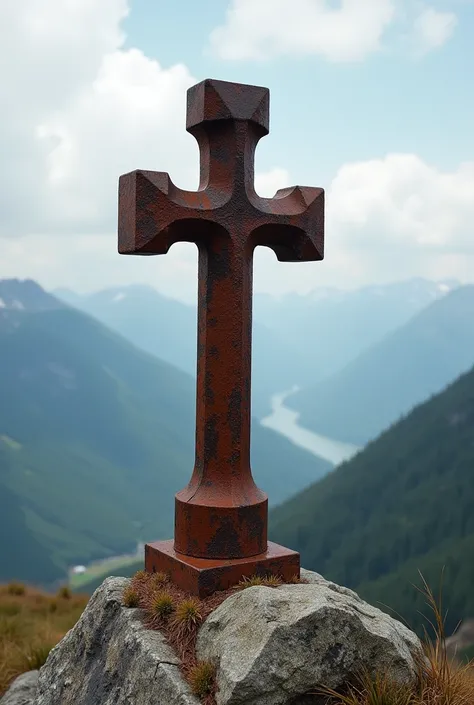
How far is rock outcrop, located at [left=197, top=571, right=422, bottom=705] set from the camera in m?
4.07

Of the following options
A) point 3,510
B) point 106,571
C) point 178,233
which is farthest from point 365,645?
point 3,510

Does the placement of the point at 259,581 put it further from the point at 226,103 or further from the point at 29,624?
the point at 29,624

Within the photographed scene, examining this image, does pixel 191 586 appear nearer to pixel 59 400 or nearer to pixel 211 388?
pixel 211 388

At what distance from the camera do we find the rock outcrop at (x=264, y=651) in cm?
409

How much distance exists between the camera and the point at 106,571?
119 meters

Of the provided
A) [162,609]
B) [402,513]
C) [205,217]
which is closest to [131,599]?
[162,609]

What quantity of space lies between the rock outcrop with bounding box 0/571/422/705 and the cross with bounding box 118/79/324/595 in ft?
1.65

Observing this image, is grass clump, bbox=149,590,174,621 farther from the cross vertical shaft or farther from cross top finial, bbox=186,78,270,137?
cross top finial, bbox=186,78,270,137

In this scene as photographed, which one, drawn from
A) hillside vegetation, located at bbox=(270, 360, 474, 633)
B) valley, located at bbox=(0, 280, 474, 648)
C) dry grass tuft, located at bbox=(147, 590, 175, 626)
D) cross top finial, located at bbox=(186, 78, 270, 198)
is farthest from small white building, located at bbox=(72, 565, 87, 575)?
cross top finial, located at bbox=(186, 78, 270, 198)

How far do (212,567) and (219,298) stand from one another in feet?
5.80

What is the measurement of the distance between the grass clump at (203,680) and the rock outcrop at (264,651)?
0.14ft

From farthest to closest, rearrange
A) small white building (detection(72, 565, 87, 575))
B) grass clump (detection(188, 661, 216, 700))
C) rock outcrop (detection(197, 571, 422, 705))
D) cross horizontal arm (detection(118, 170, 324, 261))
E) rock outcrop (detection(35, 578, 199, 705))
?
1. small white building (detection(72, 565, 87, 575))
2. cross horizontal arm (detection(118, 170, 324, 261))
3. rock outcrop (detection(35, 578, 199, 705))
4. grass clump (detection(188, 661, 216, 700))
5. rock outcrop (detection(197, 571, 422, 705))

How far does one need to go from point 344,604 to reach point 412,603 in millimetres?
55066

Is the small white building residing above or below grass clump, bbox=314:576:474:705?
below
